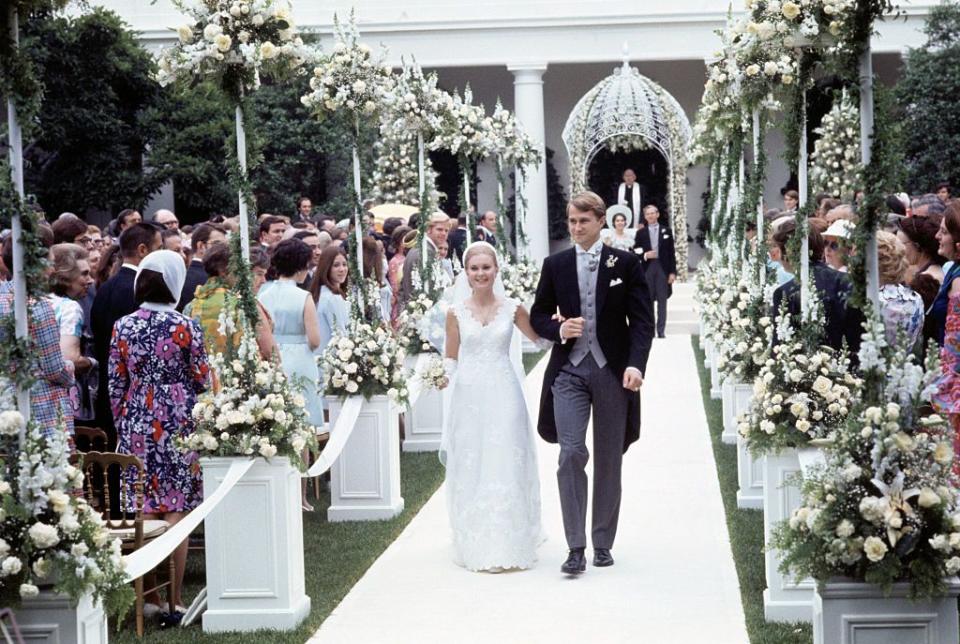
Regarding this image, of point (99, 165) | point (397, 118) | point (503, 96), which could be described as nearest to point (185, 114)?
point (99, 165)

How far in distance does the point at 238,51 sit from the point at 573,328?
7.93ft

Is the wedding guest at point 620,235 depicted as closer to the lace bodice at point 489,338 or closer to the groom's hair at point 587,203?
the lace bodice at point 489,338

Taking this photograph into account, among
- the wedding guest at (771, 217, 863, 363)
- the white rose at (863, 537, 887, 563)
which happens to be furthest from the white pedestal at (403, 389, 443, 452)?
the white rose at (863, 537, 887, 563)

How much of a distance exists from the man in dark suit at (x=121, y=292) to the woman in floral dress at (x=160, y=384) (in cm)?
141

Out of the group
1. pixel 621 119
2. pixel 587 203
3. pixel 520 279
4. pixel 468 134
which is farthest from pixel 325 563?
pixel 621 119

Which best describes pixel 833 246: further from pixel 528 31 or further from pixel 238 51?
pixel 528 31

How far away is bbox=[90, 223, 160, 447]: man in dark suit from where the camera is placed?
30.2 feet

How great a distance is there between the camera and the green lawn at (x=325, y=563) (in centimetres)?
752

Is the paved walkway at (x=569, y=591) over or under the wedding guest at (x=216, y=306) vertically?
under

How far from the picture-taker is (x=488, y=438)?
886 centimetres

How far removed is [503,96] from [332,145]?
8279mm

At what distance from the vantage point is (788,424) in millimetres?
7309

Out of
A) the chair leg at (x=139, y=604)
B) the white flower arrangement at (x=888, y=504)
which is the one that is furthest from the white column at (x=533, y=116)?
the white flower arrangement at (x=888, y=504)

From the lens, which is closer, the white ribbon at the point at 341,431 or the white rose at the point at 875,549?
the white rose at the point at 875,549
